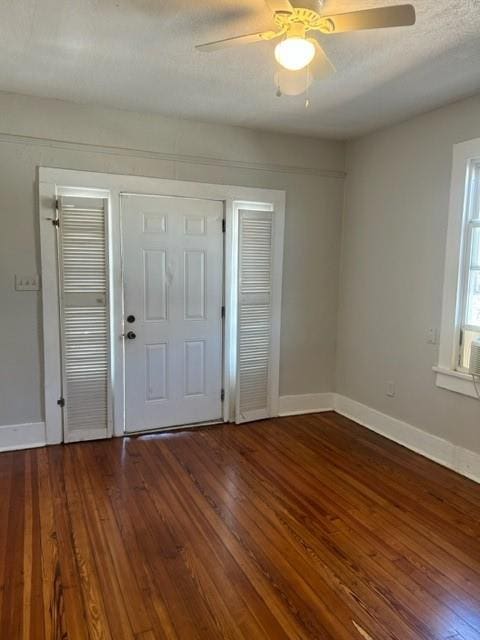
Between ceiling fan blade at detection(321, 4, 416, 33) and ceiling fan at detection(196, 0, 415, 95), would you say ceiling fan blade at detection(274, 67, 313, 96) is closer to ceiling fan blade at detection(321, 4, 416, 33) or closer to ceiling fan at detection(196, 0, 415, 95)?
ceiling fan at detection(196, 0, 415, 95)

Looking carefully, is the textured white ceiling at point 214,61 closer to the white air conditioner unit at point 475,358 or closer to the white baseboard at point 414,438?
the white air conditioner unit at point 475,358

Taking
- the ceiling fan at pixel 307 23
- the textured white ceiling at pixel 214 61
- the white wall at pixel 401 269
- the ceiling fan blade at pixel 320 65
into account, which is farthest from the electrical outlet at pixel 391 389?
the ceiling fan at pixel 307 23

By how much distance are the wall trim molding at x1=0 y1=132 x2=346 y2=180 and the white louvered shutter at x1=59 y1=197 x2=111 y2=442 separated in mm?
399

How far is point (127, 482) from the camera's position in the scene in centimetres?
306

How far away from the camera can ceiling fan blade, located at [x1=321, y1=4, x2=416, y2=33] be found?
1.71 meters

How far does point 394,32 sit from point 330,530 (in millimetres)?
2608

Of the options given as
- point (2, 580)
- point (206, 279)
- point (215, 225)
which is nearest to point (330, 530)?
point (2, 580)

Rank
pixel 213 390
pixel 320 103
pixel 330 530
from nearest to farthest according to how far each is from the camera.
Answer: pixel 330 530, pixel 320 103, pixel 213 390

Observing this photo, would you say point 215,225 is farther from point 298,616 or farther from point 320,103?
point 298,616

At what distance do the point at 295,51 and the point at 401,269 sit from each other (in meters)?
2.31

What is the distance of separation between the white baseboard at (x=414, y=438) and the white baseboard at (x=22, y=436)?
2.74m

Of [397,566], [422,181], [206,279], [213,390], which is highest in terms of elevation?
[422,181]

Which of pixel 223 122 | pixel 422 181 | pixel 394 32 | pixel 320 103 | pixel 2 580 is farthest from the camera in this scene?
pixel 223 122

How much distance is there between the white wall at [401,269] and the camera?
133 inches
